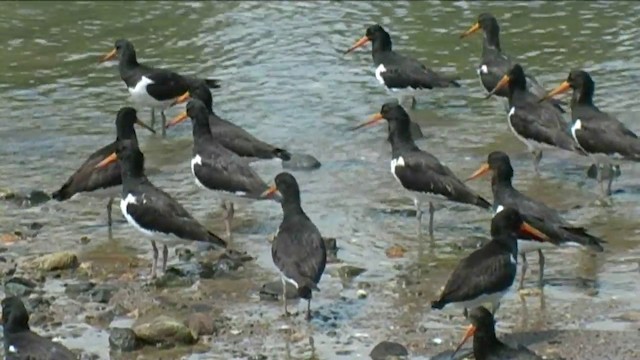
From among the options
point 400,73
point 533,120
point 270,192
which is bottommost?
point 400,73

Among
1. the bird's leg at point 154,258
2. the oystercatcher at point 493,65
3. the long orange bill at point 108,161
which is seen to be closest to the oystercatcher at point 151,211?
the bird's leg at point 154,258

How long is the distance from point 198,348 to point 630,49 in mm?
10965

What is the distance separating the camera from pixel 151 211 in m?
12.5

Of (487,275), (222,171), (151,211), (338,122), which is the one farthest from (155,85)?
(487,275)

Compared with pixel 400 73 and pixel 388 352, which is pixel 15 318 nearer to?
pixel 388 352

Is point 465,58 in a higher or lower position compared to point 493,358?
lower

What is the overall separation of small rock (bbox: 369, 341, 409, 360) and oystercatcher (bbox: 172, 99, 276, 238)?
10.5 ft

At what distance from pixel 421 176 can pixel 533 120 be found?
2380mm

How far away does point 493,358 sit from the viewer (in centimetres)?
990

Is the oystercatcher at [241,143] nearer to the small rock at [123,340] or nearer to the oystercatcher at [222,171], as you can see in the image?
the oystercatcher at [222,171]

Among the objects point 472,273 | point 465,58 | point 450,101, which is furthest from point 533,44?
point 472,273

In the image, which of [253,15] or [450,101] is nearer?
[450,101]

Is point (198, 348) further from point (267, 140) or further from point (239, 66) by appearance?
point (239, 66)

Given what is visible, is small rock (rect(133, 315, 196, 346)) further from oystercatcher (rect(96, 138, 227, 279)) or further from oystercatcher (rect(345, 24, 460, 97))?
oystercatcher (rect(345, 24, 460, 97))
